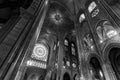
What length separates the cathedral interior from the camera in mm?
2630

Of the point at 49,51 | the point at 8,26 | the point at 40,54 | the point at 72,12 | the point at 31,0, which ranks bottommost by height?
the point at 8,26

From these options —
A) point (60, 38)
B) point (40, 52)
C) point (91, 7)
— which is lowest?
point (40, 52)

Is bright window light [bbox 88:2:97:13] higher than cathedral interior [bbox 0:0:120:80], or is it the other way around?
bright window light [bbox 88:2:97:13]

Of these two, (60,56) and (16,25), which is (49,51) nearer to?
(60,56)

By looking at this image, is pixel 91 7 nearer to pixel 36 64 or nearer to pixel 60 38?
pixel 60 38

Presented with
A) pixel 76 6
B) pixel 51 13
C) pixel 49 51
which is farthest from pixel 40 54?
pixel 76 6

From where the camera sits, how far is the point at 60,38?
1789 centimetres

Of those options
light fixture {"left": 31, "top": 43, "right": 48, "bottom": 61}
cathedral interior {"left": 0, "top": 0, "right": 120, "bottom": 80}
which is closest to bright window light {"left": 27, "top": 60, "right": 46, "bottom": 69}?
cathedral interior {"left": 0, "top": 0, "right": 120, "bottom": 80}

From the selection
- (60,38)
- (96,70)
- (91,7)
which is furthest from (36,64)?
(91,7)

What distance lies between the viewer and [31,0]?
4.97 meters

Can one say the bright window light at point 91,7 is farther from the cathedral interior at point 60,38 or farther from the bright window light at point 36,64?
the bright window light at point 36,64

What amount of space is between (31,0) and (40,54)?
1522cm

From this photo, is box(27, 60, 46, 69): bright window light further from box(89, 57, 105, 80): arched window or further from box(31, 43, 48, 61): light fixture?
box(89, 57, 105, 80): arched window

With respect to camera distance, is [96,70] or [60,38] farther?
[60,38]
